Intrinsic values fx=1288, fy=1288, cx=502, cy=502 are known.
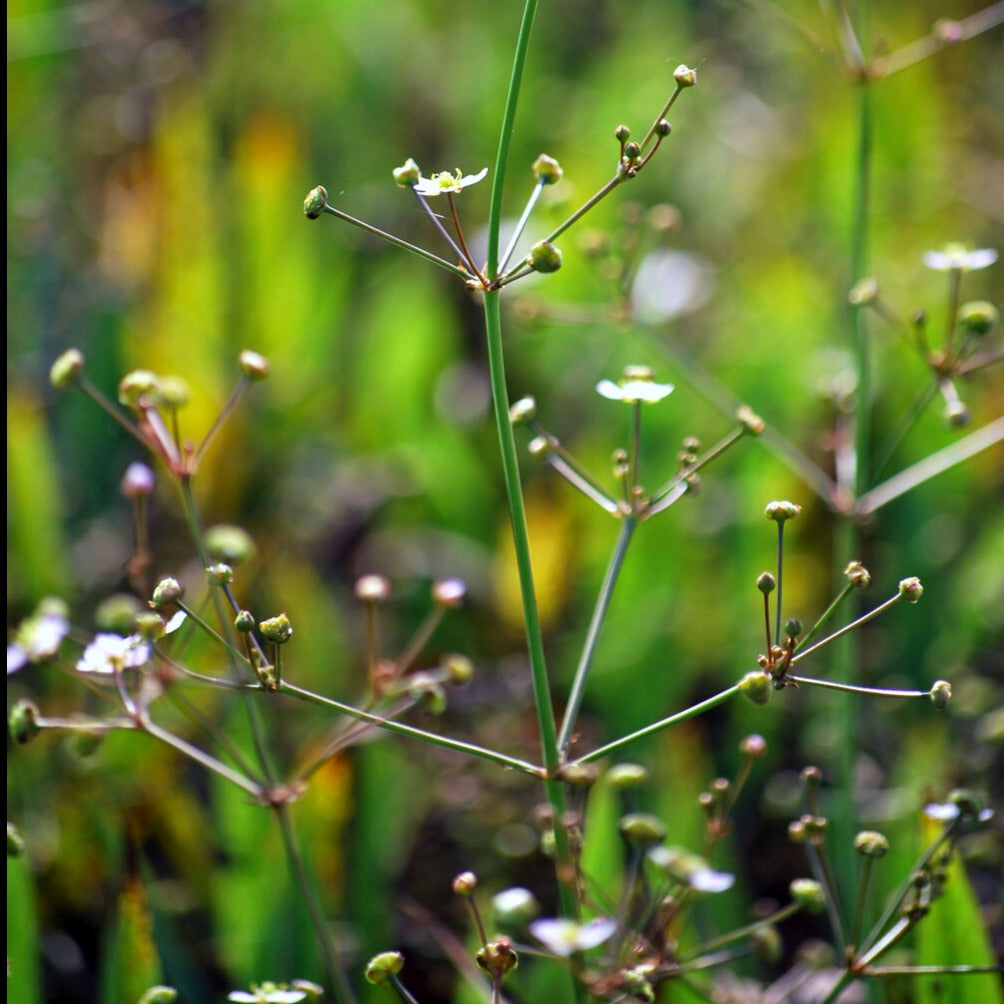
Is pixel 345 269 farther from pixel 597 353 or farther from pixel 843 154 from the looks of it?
pixel 843 154

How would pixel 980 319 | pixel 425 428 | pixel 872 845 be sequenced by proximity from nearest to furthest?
pixel 872 845, pixel 980 319, pixel 425 428

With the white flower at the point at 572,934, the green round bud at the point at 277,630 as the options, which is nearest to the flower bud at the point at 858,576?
the white flower at the point at 572,934

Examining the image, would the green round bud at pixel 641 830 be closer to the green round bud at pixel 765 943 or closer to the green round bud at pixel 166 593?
the green round bud at pixel 765 943

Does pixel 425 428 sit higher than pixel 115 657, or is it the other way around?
pixel 115 657

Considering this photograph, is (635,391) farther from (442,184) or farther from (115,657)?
(115,657)

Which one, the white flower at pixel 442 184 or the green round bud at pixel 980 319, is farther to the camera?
the green round bud at pixel 980 319

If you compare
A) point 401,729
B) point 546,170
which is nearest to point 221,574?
point 401,729

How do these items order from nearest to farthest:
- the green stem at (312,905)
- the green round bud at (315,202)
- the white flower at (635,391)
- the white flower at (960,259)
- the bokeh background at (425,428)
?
the green round bud at (315,202) → the white flower at (635,391) → the green stem at (312,905) → the white flower at (960,259) → the bokeh background at (425,428)

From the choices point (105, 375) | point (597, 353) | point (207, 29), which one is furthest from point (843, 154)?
point (207, 29)

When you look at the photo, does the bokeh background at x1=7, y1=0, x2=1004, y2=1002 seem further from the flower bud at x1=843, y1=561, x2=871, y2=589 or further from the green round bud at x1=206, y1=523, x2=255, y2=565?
the flower bud at x1=843, y1=561, x2=871, y2=589
